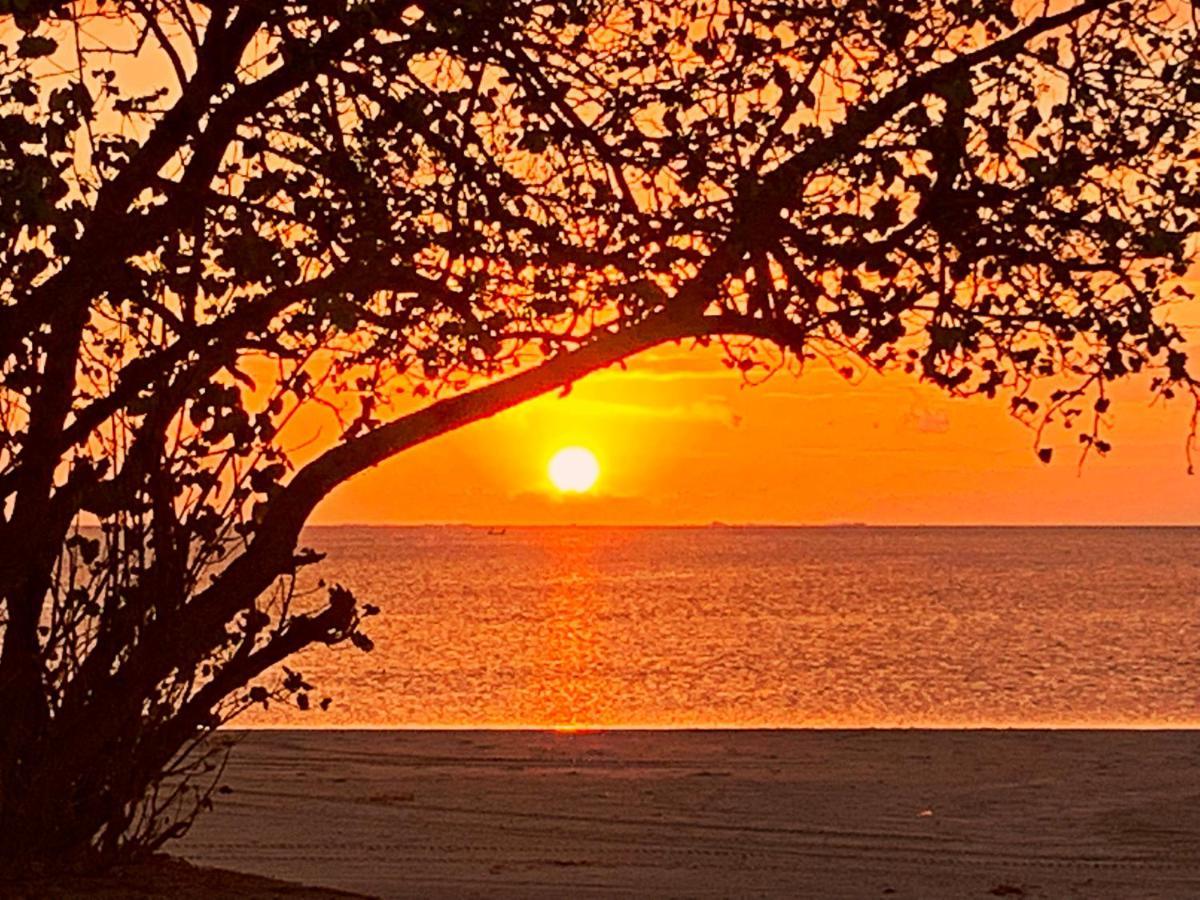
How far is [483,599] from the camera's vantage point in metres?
118

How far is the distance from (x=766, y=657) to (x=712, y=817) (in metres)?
51.1

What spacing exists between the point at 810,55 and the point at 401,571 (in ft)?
519

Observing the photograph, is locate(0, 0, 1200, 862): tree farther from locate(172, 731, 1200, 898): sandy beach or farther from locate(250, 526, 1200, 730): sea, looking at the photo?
locate(250, 526, 1200, 730): sea

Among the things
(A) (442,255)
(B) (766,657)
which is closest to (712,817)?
(A) (442,255)

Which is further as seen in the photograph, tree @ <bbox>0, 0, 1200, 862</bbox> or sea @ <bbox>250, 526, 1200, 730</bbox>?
sea @ <bbox>250, 526, 1200, 730</bbox>

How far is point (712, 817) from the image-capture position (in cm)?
1823

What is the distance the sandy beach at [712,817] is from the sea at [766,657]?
12890 millimetres

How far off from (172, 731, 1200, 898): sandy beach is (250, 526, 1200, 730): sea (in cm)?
1289

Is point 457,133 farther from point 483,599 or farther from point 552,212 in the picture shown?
point 483,599

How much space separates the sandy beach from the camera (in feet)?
49.5

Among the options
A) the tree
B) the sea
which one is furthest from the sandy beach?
the sea

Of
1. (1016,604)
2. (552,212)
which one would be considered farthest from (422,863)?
(1016,604)

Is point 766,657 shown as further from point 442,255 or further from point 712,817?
point 442,255

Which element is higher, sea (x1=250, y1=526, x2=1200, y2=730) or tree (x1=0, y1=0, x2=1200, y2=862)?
sea (x1=250, y1=526, x2=1200, y2=730)
